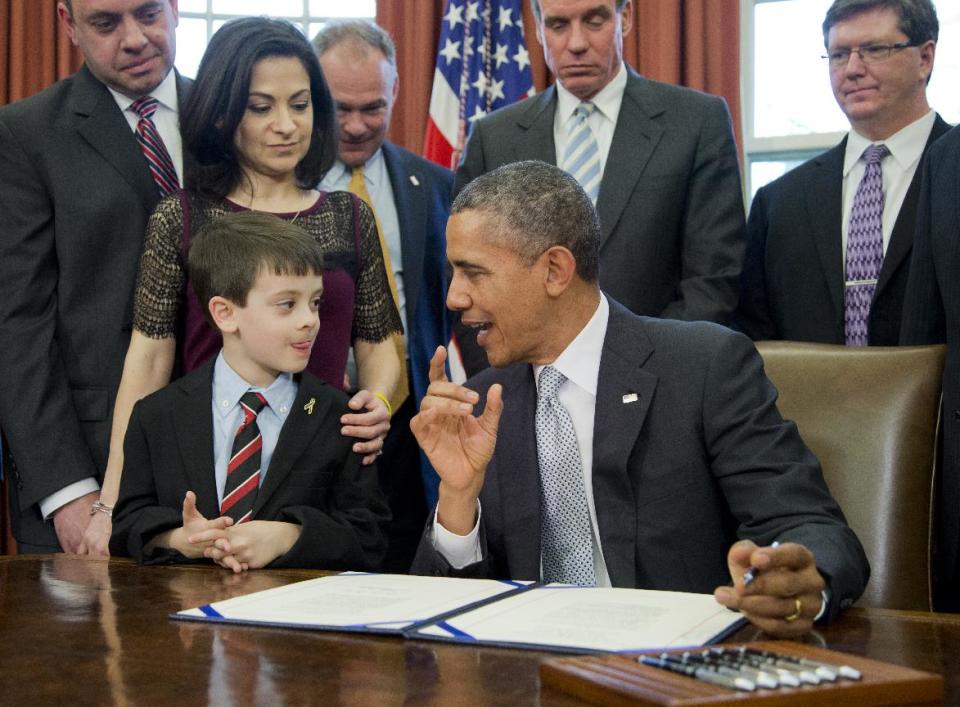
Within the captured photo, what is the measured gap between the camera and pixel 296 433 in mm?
2379

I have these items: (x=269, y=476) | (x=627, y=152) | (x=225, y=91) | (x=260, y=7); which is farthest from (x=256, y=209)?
(x=260, y=7)

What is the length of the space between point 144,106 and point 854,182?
76.9 inches

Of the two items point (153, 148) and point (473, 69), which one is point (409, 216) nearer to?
point (153, 148)

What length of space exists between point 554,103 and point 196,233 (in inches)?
45.9

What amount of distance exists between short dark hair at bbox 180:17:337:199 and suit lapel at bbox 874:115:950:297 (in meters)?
1.54

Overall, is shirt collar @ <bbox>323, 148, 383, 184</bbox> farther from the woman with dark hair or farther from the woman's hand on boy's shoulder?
the woman's hand on boy's shoulder

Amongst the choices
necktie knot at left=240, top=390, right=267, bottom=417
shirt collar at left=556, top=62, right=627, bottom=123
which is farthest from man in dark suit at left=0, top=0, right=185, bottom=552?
shirt collar at left=556, top=62, right=627, bottom=123

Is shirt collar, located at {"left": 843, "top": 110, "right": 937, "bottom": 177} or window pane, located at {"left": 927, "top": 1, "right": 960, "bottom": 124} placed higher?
window pane, located at {"left": 927, "top": 1, "right": 960, "bottom": 124}

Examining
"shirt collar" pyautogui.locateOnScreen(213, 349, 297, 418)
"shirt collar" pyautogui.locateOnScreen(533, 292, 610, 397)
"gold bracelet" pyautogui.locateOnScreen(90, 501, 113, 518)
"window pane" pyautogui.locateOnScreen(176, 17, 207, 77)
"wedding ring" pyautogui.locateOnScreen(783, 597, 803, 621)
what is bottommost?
"gold bracelet" pyautogui.locateOnScreen(90, 501, 113, 518)

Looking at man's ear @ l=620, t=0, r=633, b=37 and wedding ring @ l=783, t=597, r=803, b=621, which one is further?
man's ear @ l=620, t=0, r=633, b=37

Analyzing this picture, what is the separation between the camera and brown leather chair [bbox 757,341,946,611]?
2.06 metres

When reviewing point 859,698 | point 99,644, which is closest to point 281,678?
point 99,644

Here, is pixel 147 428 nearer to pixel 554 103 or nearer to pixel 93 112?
pixel 93 112

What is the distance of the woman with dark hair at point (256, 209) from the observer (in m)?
2.71
